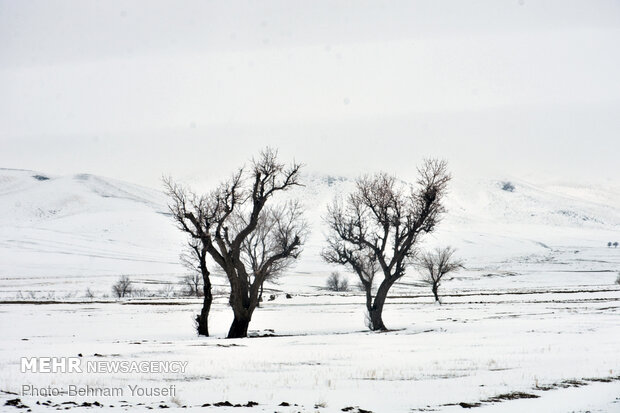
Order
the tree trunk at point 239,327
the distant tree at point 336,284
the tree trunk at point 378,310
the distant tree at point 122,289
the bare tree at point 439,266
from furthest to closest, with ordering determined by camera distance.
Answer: the distant tree at point 336,284 < the distant tree at point 122,289 < the bare tree at point 439,266 < the tree trunk at point 378,310 < the tree trunk at point 239,327

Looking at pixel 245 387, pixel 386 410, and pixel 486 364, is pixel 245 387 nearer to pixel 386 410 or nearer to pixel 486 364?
pixel 386 410

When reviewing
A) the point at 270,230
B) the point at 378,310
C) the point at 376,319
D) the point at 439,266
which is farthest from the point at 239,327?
the point at 439,266

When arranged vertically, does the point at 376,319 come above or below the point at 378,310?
below

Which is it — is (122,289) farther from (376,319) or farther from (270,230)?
(376,319)

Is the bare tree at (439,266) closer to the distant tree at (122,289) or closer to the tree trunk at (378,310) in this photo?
the tree trunk at (378,310)

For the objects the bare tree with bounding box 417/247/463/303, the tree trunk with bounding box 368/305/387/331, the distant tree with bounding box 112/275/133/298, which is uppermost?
the bare tree with bounding box 417/247/463/303

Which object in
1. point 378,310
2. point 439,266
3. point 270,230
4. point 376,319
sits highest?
point 270,230

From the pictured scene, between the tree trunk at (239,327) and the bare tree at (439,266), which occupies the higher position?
the bare tree at (439,266)

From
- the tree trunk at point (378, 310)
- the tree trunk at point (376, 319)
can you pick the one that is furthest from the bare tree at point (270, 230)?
the tree trunk at point (376, 319)

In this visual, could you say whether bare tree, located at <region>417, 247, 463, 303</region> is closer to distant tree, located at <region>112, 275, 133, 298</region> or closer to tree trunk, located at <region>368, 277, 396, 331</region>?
tree trunk, located at <region>368, 277, 396, 331</region>

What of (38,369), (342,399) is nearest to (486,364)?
(342,399)

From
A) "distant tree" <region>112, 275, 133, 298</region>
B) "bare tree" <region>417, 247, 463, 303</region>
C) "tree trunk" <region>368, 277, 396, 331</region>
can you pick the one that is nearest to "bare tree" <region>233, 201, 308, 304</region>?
"tree trunk" <region>368, 277, 396, 331</region>

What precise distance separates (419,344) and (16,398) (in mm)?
18272

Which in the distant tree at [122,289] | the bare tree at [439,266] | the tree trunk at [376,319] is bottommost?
the tree trunk at [376,319]
